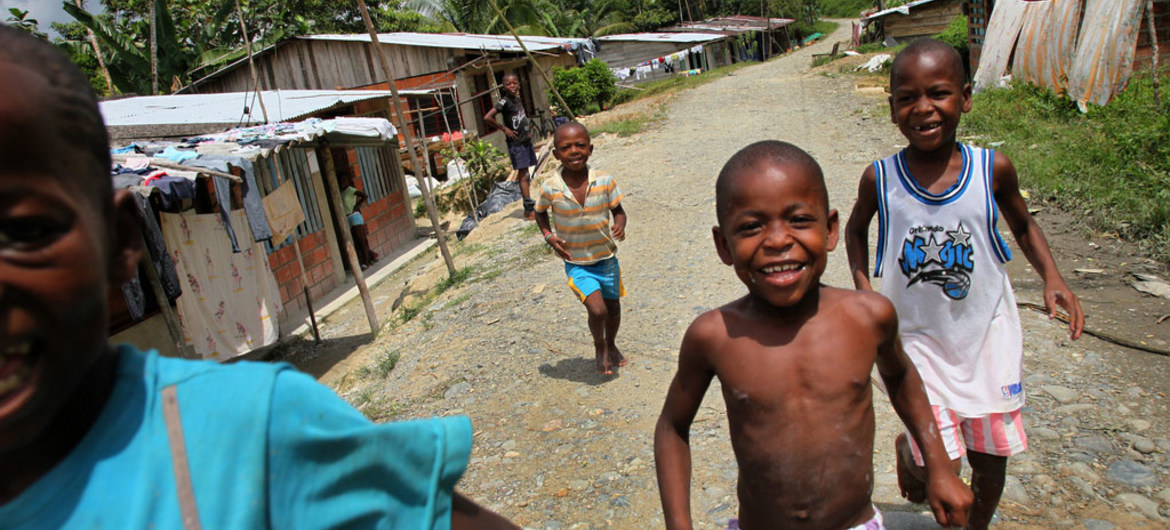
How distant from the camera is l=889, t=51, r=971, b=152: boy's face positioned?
254cm

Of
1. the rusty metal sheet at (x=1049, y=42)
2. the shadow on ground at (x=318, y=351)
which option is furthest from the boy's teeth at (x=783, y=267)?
the rusty metal sheet at (x=1049, y=42)

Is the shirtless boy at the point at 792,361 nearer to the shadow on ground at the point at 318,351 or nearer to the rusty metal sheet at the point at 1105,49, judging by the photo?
the shadow on ground at the point at 318,351

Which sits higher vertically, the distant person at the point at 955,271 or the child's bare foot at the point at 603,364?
the distant person at the point at 955,271

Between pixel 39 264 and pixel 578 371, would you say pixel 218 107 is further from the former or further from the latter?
pixel 39 264

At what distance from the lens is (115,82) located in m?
18.4

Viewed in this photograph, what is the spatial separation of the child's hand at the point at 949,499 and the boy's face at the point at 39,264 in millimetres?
1892

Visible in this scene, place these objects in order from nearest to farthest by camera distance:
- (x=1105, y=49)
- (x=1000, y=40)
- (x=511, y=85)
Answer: (x=1105, y=49)
(x=511, y=85)
(x=1000, y=40)

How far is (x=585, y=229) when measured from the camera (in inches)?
191

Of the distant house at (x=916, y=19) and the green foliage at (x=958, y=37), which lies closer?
the green foliage at (x=958, y=37)

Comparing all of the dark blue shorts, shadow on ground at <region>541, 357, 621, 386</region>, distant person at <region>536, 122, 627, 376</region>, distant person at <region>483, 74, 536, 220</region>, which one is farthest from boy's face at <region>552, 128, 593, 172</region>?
the dark blue shorts

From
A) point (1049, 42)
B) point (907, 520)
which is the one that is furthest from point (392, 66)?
point (907, 520)

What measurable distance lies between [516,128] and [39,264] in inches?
407

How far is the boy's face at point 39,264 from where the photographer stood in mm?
774

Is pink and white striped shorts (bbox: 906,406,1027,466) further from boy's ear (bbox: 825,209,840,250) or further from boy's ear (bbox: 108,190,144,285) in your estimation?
boy's ear (bbox: 108,190,144,285)
